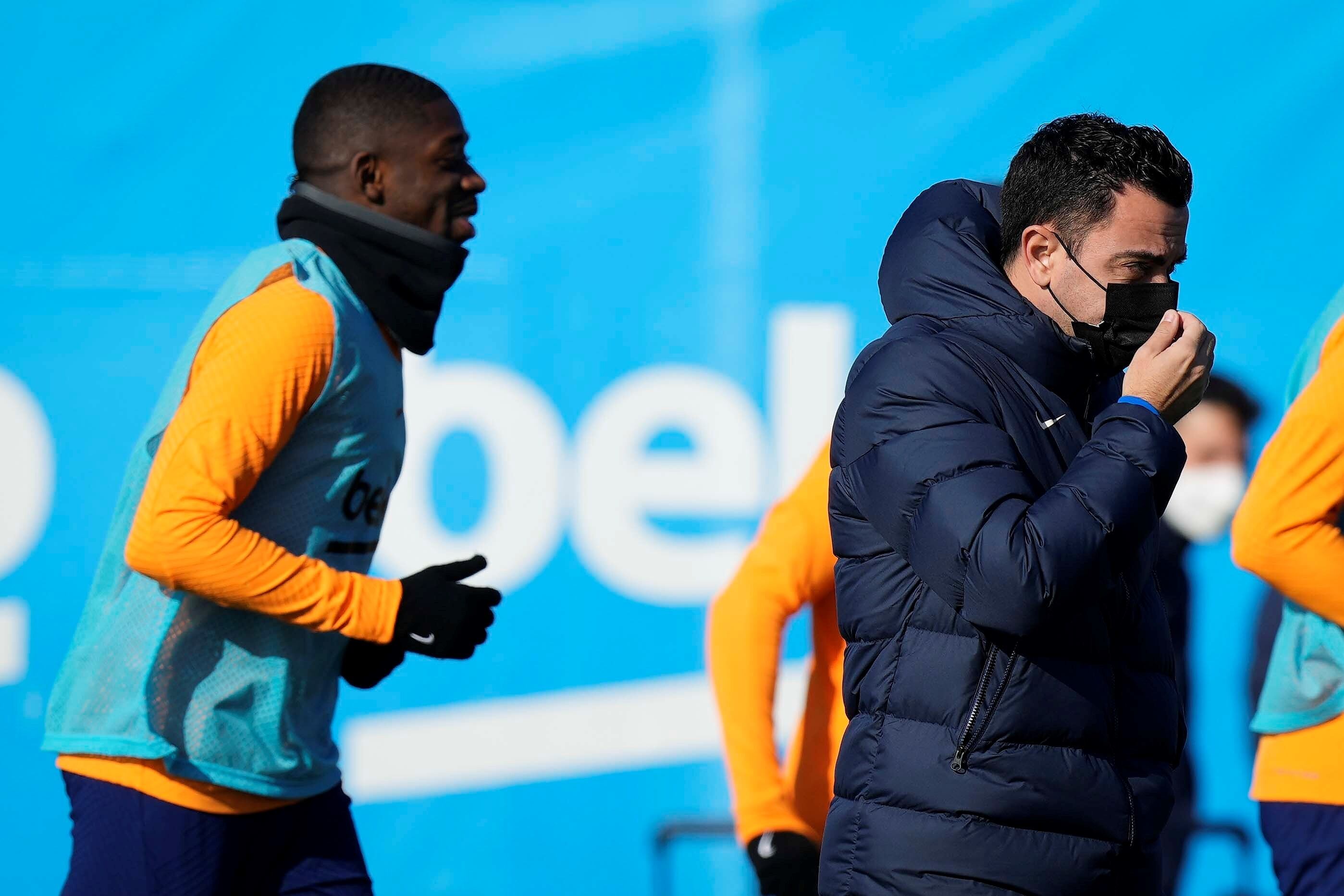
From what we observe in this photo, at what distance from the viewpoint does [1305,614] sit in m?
2.47

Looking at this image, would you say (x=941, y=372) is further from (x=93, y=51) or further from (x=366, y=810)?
(x=93, y=51)

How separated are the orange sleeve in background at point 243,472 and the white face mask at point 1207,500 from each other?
7.39 ft

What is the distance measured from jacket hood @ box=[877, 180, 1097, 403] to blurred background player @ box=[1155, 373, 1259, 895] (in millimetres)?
1992

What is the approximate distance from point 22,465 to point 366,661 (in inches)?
61.7

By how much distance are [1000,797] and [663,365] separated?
2151mm

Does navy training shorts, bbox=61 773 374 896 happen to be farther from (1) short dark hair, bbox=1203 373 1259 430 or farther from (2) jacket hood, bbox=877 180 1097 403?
(1) short dark hair, bbox=1203 373 1259 430

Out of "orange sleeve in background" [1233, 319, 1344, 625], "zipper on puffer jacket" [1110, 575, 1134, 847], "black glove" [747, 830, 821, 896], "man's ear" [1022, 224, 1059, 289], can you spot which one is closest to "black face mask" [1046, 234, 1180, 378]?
"man's ear" [1022, 224, 1059, 289]

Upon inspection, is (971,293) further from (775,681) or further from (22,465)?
(22,465)

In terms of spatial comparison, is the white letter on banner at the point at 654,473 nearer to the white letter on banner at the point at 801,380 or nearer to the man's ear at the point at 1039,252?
the white letter on banner at the point at 801,380

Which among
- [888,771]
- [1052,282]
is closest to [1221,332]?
[1052,282]

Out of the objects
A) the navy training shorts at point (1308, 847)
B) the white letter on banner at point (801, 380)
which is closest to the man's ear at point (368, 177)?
the white letter on banner at point (801, 380)

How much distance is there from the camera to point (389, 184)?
2.34 m

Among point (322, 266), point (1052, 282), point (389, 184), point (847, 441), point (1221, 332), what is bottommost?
point (847, 441)

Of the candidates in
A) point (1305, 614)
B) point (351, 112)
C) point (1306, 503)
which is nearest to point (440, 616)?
point (351, 112)
